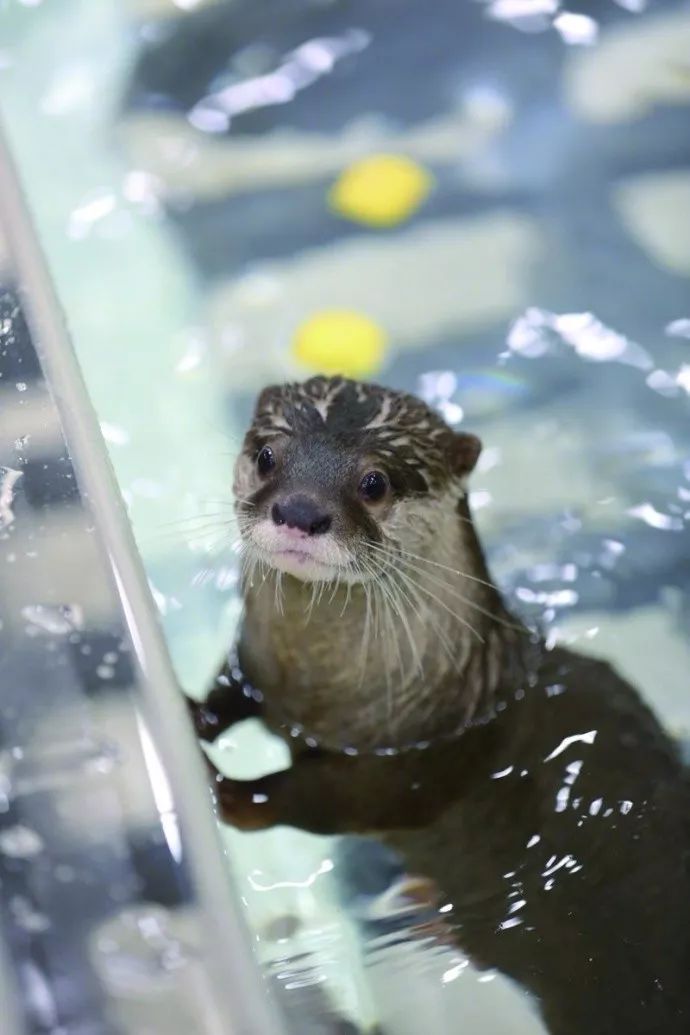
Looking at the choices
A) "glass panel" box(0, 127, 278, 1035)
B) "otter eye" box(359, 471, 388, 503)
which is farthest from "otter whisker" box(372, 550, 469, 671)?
"glass panel" box(0, 127, 278, 1035)

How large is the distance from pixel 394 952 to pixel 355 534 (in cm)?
69

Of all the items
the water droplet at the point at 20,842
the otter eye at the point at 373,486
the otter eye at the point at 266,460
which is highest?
the water droplet at the point at 20,842

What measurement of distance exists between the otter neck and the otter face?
0.08m

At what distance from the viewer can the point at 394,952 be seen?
2139 millimetres

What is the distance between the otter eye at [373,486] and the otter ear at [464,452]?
232 mm

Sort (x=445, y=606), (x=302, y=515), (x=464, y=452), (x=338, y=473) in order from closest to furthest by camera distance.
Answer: (x=302, y=515), (x=338, y=473), (x=445, y=606), (x=464, y=452)

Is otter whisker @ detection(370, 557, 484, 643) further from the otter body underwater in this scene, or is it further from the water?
the water

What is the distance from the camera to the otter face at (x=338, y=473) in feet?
6.16

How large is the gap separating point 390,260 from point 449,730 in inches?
62.1

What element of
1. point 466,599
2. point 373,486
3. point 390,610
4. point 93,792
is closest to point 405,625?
point 390,610

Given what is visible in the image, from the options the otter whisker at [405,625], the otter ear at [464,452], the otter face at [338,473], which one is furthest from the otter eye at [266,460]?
the otter ear at [464,452]

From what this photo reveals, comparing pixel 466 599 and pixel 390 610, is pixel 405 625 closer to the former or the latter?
pixel 390 610

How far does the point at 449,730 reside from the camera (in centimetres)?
235

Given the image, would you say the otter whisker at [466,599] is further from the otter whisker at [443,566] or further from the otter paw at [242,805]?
the otter paw at [242,805]
